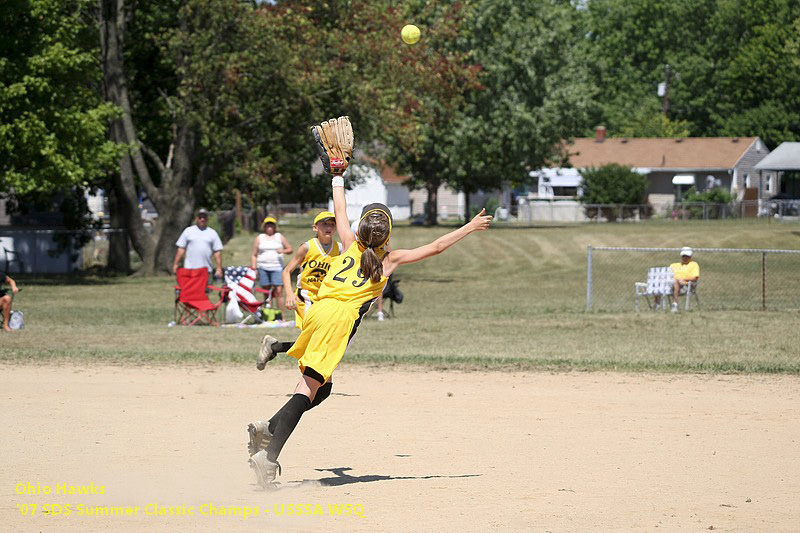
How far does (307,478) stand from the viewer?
25.8 ft

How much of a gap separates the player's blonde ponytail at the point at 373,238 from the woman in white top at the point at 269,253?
1173 cm

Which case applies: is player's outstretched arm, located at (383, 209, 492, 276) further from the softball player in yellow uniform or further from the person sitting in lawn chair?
the person sitting in lawn chair

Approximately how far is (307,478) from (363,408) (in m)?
3.13

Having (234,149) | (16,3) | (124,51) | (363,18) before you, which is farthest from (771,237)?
(16,3)

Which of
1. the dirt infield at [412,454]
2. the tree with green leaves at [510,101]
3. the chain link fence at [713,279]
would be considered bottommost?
the chain link fence at [713,279]

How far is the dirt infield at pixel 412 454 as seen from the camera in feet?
22.4

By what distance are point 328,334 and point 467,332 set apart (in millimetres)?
11619

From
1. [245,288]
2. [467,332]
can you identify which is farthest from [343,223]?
[245,288]

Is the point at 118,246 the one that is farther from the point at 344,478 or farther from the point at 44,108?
the point at 344,478

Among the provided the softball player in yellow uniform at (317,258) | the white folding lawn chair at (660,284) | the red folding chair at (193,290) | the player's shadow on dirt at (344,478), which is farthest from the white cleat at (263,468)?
the white folding lawn chair at (660,284)

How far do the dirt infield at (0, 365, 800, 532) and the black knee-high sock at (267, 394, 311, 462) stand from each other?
0.89ft

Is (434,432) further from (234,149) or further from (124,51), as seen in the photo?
(124,51)

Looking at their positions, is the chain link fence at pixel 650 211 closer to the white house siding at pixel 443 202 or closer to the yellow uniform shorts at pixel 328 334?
the white house siding at pixel 443 202

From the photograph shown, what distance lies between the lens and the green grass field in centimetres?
1495
